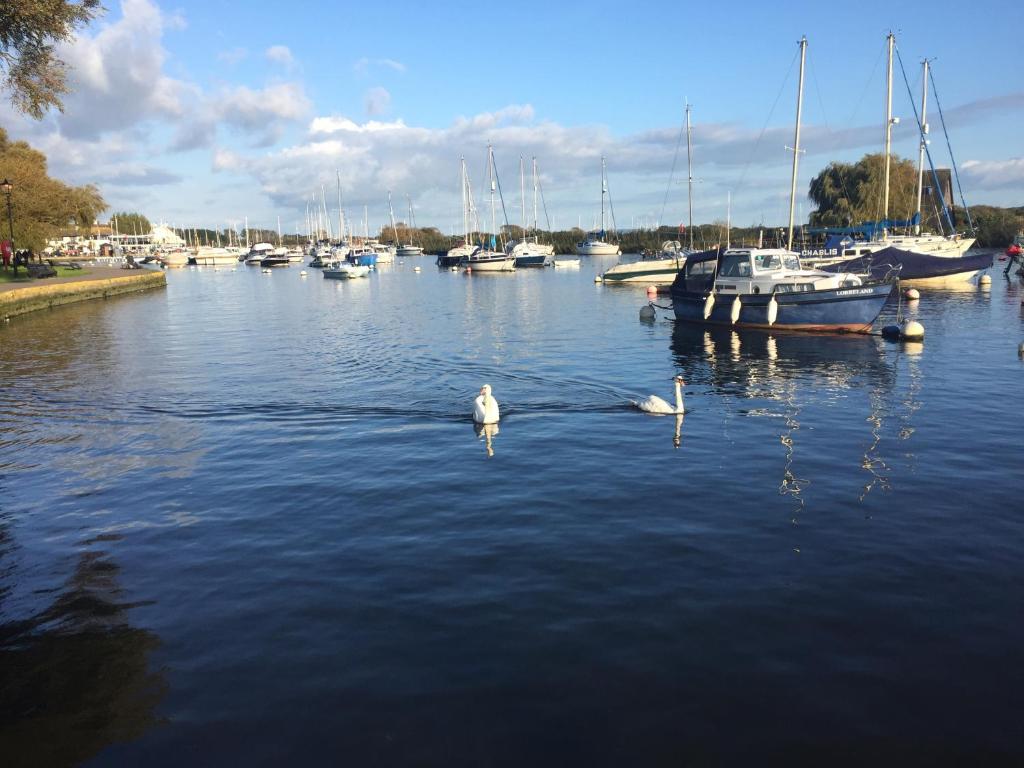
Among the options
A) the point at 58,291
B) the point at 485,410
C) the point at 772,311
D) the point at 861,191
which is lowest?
the point at 485,410

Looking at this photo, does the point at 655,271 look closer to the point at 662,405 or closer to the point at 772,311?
the point at 772,311

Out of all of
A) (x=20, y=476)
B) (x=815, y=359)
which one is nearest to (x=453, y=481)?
(x=20, y=476)

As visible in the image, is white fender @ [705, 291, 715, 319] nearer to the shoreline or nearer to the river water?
the river water

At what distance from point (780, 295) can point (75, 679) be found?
98.7ft

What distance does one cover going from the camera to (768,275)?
108 ft

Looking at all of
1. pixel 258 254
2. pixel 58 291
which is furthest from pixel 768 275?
pixel 258 254

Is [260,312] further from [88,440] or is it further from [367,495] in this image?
[367,495]

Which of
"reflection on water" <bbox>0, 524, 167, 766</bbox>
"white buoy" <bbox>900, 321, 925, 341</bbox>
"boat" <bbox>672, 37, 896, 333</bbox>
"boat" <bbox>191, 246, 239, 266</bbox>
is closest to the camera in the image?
"reflection on water" <bbox>0, 524, 167, 766</bbox>

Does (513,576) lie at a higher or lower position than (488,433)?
lower

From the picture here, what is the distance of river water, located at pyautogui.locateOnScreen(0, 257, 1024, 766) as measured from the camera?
650cm

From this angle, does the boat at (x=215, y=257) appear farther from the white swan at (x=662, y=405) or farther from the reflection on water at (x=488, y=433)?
the white swan at (x=662, y=405)

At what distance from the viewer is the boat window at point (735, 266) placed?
109 feet

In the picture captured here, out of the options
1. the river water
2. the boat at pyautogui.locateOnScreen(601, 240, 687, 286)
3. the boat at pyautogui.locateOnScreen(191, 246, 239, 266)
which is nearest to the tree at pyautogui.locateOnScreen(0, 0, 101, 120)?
the river water

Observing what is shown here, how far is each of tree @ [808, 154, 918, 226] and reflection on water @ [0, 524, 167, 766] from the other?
95256 mm
